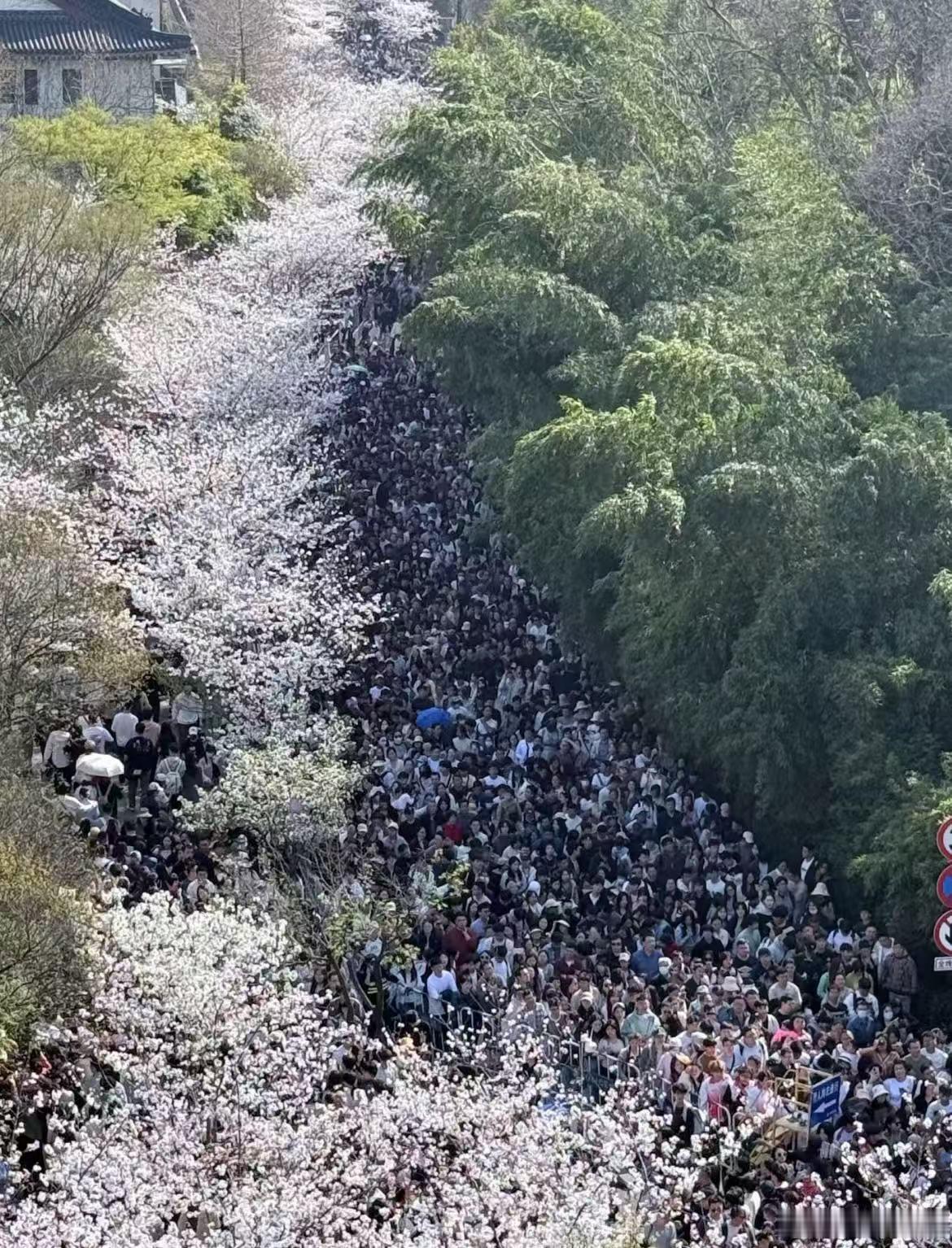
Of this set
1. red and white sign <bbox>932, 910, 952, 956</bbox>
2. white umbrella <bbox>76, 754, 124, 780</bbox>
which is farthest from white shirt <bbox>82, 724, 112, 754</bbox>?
red and white sign <bbox>932, 910, 952, 956</bbox>

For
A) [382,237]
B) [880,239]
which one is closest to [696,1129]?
[880,239]

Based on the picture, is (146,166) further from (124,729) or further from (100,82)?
(124,729)

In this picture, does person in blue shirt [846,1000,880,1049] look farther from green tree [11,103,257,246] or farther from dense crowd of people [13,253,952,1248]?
green tree [11,103,257,246]

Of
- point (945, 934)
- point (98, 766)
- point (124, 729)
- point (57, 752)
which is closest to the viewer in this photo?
point (945, 934)

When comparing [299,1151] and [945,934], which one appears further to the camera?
[299,1151]

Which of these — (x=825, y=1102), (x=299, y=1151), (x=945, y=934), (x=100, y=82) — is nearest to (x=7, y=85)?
(x=100, y=82)

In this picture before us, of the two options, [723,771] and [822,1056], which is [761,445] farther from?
[822,1056]

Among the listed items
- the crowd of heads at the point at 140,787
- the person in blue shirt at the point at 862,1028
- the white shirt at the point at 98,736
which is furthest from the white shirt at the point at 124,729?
the person in blue shirt at the point at 862,1028
